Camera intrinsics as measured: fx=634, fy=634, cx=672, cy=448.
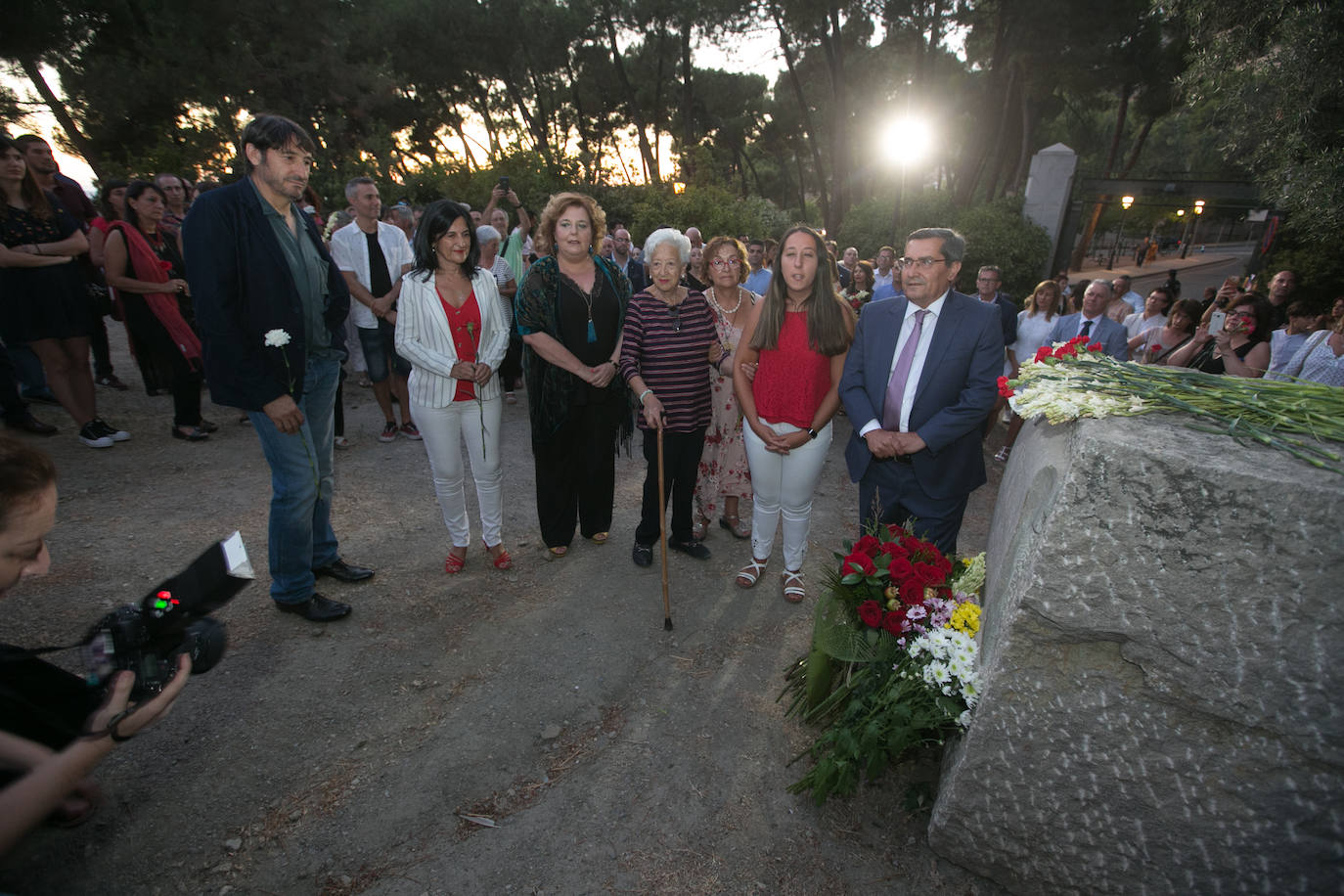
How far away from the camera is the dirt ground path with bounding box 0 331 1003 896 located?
2.21m

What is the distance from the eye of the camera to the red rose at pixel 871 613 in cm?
248

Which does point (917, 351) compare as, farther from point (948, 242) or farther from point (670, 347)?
point (670, 347)

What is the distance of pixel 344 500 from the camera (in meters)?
4.96

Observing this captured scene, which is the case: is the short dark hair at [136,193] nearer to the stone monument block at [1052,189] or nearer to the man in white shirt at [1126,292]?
the man in white shirt at [1126,292]

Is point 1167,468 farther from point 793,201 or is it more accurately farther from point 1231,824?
point 793,201

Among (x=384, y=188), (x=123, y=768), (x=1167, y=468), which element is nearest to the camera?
(x=1167, y=468)

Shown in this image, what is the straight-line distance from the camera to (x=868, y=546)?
269cm

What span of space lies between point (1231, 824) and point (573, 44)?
30.6 meters

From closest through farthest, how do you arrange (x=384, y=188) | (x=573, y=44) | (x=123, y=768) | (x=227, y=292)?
(x=123, y=768) → (x=227, y=292) → (x=384, y=188) → (x=573, y=44)

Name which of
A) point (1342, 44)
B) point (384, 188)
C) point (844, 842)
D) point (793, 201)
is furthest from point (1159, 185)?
point (793, 201)

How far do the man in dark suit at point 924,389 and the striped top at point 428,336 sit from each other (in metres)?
2.17

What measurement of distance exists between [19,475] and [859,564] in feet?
8.61

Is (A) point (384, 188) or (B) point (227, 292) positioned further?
(A) point (384, 188)

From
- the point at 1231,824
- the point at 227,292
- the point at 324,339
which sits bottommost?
the point at 1231,824
